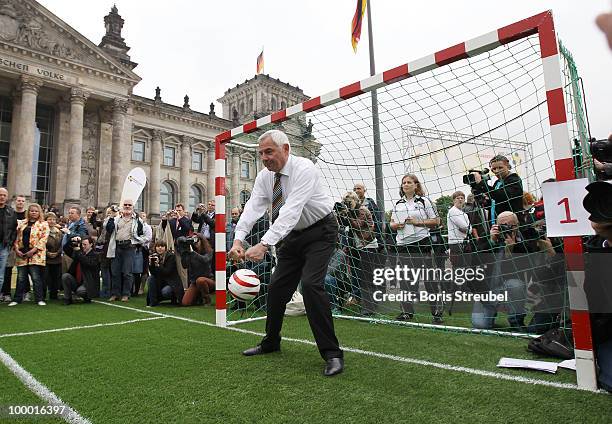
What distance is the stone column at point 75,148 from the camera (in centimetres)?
3044

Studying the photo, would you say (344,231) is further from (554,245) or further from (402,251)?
(554,245)

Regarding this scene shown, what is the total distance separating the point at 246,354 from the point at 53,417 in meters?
1.68

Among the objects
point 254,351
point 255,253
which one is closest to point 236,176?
point 254,351

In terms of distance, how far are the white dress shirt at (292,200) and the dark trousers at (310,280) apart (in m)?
0.13

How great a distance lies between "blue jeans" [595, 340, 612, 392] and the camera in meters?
2.65

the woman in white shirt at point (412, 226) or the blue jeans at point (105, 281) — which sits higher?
the woman in white shirt at point (412, 226)

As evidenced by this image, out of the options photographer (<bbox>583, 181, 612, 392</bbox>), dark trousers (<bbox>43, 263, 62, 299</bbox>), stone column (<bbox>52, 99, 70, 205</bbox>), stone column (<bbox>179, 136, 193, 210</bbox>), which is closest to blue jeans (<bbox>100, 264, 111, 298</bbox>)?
dark trousers (<bbox>43, 263, 62, 299</bbox>)

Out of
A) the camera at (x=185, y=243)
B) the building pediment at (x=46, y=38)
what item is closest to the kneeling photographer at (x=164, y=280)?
the camera at (x=185, y=243)

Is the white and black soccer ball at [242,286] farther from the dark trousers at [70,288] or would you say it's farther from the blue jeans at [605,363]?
the dark trousers at [70,288]

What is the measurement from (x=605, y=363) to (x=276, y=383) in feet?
7.57

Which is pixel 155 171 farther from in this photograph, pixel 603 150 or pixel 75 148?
pixel 603 150

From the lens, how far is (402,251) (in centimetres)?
595

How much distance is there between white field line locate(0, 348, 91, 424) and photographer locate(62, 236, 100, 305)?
4469 millimetres

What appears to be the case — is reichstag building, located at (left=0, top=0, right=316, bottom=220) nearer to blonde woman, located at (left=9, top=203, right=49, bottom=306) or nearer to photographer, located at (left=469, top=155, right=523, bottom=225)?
blonde woman, located at (left=9, top=203, right=49, bottom=306)
